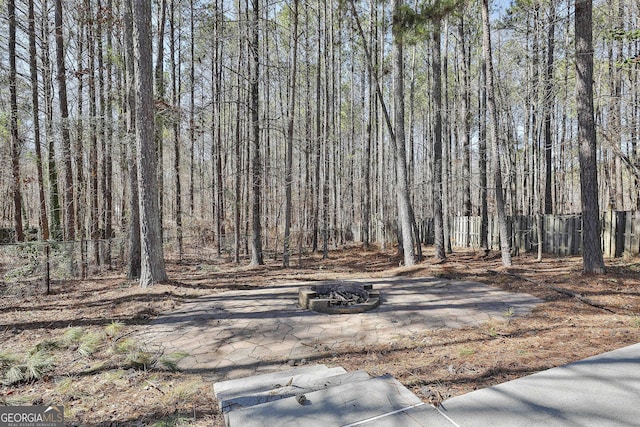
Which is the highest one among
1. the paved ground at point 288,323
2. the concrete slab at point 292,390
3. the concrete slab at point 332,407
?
the concrete slab at point 332,407

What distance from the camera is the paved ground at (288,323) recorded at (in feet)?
10.9

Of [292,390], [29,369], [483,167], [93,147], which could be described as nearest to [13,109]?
[93,147]

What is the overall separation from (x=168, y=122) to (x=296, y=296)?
675cm

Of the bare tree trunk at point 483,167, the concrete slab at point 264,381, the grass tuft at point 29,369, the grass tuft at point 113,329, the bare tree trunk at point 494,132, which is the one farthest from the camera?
the bare tree trunk at point 483,167

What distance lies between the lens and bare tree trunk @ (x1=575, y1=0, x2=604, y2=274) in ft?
18.9

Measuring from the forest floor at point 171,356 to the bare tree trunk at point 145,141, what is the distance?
2.78 ft

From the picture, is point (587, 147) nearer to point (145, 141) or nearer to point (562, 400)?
point (562, 400)

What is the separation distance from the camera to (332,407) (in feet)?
6.10

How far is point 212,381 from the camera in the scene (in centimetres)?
282

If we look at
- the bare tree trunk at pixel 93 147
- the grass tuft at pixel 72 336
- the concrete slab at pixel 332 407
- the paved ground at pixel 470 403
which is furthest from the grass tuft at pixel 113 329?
the bare tree trunk at pixel 93 147

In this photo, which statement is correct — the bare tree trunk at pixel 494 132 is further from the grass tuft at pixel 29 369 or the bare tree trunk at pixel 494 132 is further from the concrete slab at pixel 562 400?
the grass tuft at pixel 29 369

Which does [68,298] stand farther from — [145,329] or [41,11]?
[41,11]

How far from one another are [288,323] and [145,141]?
14.0 ft

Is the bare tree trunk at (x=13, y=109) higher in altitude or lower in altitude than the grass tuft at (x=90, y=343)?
higher
